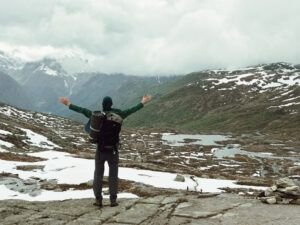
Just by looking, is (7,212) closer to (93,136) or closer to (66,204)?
(66,204)

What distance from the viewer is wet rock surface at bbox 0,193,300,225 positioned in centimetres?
1714

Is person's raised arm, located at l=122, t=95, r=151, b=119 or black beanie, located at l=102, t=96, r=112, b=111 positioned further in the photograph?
person's raised arm, located at l=122, t=95, r=151, b=119

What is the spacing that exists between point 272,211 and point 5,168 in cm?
2776

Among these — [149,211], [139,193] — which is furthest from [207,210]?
[139,193]

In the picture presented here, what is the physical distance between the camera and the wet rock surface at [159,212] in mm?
17141

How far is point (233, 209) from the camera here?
1861cm

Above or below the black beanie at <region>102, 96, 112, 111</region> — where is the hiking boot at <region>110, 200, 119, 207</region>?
below

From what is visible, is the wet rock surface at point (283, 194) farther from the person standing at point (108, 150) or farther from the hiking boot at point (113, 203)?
the person standing at point (108, 150)

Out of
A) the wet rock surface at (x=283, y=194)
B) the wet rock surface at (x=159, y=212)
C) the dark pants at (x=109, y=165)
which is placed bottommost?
the wet rock surface at (x=159, y=212)

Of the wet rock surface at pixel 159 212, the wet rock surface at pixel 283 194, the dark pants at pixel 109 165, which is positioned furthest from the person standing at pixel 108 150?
the wet rock surface at pixel 283 194

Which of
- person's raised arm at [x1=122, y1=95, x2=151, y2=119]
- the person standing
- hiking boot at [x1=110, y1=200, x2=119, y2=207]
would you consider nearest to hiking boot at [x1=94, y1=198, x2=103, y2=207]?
the person standing

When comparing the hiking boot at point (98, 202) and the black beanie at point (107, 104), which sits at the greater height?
the black beanie at point (107, 104)

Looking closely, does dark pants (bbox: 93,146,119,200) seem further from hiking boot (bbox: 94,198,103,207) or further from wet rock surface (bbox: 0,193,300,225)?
wet rock surface (bbox: 0,193,300,225)

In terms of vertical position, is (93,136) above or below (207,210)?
above
